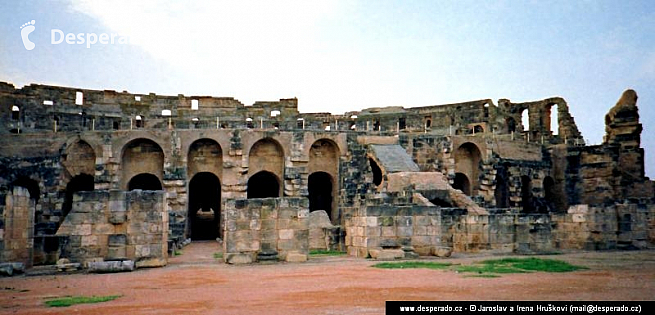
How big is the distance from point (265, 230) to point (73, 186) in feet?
Result: 58.4

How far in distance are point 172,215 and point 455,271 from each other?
16.1 meters

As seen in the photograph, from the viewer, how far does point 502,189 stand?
103 feet

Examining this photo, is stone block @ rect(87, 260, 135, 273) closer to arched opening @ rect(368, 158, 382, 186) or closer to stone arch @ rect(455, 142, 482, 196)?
arched opening @ rect(368, 158, 382, 186)

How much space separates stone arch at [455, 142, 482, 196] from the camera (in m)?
30.2

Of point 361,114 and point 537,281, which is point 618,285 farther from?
point 361,114

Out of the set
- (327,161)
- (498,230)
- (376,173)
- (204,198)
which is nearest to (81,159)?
(204,198)

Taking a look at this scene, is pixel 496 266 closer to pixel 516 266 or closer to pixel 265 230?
pixel 516 266

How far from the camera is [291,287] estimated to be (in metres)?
9.20

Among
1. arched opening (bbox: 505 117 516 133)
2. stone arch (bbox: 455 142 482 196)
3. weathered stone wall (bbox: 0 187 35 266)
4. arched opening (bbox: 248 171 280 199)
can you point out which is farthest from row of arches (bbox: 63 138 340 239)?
arched opening (bbox: 505 117 516 133)

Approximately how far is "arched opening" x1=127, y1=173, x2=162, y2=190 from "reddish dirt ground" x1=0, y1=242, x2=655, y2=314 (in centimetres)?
1663

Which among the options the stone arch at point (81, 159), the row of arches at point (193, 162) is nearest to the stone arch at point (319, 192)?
the row of arches at point (193, 162)

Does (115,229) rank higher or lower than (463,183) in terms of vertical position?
lower

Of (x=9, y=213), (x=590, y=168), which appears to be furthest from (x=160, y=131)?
(x=590, y=168)

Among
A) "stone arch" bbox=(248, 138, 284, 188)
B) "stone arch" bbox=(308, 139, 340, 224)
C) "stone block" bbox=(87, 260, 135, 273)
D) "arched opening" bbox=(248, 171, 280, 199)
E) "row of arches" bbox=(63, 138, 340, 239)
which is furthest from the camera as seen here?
→ "arched opening" bbox=(248, 171, 280, 199)
